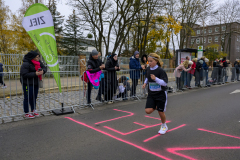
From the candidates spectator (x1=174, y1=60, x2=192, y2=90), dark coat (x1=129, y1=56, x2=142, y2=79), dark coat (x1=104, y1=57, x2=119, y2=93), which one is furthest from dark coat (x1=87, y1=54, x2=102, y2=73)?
spectator (x1=174, y1=60, x2=192, y2=90)

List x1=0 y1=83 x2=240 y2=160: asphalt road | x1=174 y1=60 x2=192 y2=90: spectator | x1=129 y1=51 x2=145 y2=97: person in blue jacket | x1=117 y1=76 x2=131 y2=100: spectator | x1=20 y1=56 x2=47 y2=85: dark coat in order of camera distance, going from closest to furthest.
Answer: x1=0 y1=83 x2=240 y2=160: asphalt road → x1=20 y1=56 x2=47 y2=85: dark coat → x1=117 y1=76 x2=131 y2=100: spectator → x1=129 y1=51 x2=145 y2=97: person in blue jacket → x1=174 y1=60 x2=192 y2=90: spectator

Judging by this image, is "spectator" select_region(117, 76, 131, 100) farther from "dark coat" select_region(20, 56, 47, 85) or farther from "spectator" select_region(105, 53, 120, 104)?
"dark coat" select_region(20, 56, 47, 85)

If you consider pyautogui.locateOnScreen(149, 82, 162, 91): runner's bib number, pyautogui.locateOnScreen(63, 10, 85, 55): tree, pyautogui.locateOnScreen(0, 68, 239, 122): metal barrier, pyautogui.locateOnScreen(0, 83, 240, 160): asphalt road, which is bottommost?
pyautogui.locateOnScreen(0, 83, 240, 160): asphalt road

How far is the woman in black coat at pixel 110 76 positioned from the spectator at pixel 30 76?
2.34 metres

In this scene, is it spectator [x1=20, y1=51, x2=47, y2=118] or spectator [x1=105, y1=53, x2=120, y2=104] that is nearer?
spectator [x1=20, y1=51, x2=47, y2=118]

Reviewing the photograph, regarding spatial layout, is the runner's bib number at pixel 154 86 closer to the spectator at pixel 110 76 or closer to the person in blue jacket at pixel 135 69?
the spectator at pixel 110 76

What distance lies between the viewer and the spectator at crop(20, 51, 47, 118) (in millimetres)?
5012

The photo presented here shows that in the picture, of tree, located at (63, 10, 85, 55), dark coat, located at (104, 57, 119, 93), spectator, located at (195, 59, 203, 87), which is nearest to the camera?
dark coat, located at (104, 57, 119, 93)

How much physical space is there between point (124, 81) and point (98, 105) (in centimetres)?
158

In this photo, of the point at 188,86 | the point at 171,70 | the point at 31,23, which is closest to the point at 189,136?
the point at 31,23

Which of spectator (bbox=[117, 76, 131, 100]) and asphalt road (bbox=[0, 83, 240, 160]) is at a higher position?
spectator (bbox=[117, 76, 131, 100])

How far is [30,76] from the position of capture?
5008mm

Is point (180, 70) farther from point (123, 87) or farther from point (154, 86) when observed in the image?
point (154, 86)

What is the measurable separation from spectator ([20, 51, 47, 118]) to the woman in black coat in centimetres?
234
